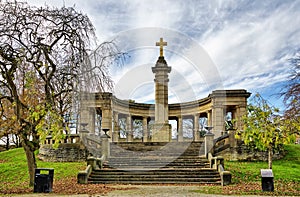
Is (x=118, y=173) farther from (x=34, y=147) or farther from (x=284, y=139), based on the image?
(x=284, y=139)

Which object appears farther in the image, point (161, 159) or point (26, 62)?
point (161, 159)

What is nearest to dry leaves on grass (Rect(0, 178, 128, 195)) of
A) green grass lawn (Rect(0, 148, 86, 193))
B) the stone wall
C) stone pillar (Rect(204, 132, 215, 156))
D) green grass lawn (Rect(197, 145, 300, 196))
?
green grass lawn (Rect(0, 148, 86, 193))

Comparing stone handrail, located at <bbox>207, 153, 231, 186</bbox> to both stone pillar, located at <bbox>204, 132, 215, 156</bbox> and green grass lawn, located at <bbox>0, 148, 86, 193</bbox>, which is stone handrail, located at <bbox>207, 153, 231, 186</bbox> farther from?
green grass lawn, located at <bbox>0, 148, 86, 193</bbox>

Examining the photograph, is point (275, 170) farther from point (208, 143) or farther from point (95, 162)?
point (95, 162)

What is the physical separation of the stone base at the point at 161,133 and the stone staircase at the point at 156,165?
1844mm

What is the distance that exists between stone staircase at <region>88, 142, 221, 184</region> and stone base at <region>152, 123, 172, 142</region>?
184 centimetres

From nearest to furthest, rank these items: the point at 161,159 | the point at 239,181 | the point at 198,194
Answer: the point at 198,194 → the point at 239,181 → the point at 161,159

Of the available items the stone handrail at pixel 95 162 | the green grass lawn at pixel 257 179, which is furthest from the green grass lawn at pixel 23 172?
the green grass lawn at pixel 257 179

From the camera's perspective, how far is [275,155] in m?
19.7

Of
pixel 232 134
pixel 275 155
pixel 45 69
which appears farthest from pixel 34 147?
pixel 275 155

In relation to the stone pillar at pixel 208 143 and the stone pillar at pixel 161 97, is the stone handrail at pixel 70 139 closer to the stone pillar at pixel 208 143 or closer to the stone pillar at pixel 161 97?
the stone pillar at pixel 161 97

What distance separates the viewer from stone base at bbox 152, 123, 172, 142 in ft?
74.6

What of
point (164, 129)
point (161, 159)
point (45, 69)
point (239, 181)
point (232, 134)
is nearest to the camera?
point (45, 69)

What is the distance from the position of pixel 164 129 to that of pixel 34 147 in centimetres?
1222
